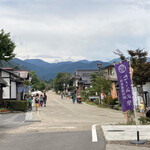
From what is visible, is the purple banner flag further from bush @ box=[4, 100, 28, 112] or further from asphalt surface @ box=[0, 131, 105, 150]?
bush @ box=[4, 100, 28, 112]

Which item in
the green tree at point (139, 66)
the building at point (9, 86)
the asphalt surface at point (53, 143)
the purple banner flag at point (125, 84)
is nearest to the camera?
the asphalt surface at point (53, 143)

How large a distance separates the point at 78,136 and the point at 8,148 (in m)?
2.63

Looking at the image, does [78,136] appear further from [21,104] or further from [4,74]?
[4,74]

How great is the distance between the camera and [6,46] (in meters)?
31.3

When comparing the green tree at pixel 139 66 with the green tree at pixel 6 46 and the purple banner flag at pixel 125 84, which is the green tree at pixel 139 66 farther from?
the purple banner flag at pixel 125 84

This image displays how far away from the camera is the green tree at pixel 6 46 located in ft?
102

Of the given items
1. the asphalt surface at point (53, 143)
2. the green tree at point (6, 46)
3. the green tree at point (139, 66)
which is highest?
the green tree at point (6, 46)

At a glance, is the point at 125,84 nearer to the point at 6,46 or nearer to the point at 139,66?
the point at 139,66

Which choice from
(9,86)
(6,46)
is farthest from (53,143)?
(9,86)

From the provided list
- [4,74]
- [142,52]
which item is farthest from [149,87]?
[4,74]

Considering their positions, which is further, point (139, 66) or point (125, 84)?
point (139, 66)

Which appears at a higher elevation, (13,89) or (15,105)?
(13,89)

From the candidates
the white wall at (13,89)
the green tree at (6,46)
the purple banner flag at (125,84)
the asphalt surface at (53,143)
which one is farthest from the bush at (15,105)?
the purple banner flag at (125,84)

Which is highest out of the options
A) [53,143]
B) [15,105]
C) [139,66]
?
[139,66]
